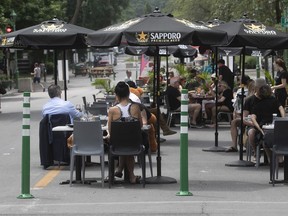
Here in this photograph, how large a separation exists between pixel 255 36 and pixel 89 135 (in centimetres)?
384

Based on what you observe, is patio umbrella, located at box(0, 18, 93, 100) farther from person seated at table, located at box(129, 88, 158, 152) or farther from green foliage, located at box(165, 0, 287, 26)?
green foliage, located at box(165, 0, 287, 26)

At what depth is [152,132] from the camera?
15.0 m

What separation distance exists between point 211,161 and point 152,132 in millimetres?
1914

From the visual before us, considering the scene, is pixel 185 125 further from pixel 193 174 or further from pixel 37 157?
pixel 37 157

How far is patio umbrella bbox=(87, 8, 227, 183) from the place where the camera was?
12695 millimetres

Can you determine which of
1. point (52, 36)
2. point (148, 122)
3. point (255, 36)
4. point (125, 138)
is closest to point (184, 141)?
point (125, 138)

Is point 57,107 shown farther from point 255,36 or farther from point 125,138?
point 255,36

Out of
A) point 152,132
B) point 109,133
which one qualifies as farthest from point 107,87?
point 109,133

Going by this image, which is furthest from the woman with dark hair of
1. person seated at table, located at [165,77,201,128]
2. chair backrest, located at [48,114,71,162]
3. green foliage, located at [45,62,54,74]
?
green foliage, located at [45,62,54,74]

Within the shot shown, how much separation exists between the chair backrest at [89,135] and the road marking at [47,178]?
893mm

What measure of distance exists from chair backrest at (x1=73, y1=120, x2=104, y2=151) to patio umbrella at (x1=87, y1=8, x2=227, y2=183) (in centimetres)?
114

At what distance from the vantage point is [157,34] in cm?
1270

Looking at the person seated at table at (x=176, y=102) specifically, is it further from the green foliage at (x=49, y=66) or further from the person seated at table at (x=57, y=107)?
the green foliage at (x=49, y=66)

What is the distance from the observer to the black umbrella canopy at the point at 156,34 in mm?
12695
